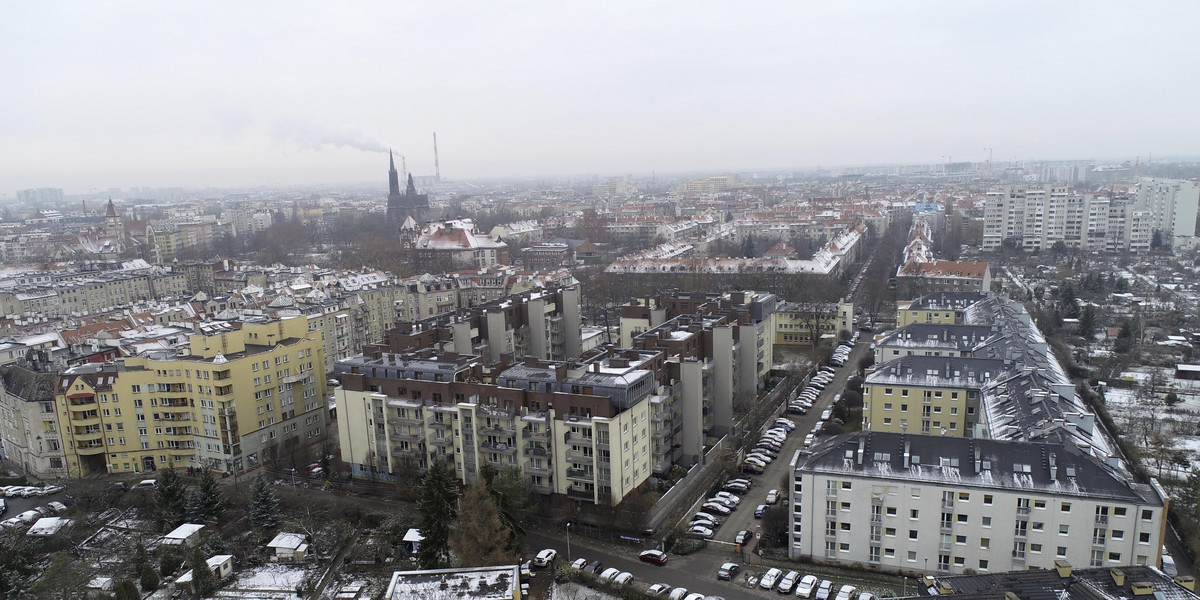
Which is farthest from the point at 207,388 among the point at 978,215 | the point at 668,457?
the point at 978,215

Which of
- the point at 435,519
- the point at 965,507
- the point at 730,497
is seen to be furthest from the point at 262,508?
the point at 965,507

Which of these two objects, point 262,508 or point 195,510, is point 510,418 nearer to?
point 262,508

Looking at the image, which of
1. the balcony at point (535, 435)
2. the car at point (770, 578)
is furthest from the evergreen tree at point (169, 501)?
the car at point (770, 578)

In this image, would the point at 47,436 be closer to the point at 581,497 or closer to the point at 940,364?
the point at 581,497

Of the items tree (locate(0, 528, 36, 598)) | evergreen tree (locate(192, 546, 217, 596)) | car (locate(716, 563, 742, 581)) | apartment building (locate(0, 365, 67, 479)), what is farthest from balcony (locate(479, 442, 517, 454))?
apartment building (locate(0, 365, 67, 479))

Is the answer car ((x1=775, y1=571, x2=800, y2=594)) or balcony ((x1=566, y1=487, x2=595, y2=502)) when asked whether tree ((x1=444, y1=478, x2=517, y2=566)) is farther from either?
car ((x1=775, y1=571, x2=800, y2=594))

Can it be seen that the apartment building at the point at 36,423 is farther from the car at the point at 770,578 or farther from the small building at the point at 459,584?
the car at the point at 770,578
